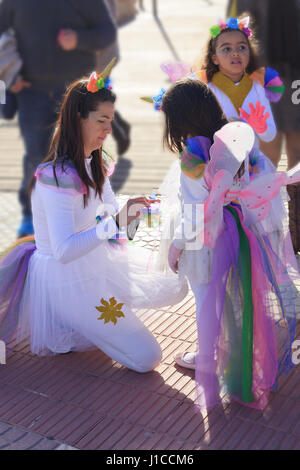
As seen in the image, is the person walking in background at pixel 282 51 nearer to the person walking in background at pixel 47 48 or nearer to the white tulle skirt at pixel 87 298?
the person walking in background at pixel 47 48

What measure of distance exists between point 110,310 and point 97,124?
868 millimetres

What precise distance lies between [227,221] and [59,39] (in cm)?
283

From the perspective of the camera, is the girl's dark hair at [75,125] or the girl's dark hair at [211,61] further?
the girl's dark hair at [211,61]

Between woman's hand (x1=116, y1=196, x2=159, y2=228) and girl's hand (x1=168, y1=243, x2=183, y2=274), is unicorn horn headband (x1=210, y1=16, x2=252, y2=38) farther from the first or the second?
girl's hand (x1=168, y1=243, x2=183, y2=274)

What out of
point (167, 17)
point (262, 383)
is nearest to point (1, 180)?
point (262, 383)

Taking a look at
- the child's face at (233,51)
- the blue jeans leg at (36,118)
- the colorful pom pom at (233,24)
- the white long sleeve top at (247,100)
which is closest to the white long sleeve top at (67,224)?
the white long sleeve top at (247,100)

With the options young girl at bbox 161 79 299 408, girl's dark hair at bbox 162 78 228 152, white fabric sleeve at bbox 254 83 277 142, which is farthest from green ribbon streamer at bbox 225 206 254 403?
white fabric sleeve at bbox 254 83 277 142

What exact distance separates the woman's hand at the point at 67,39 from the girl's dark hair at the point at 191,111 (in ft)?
8.11

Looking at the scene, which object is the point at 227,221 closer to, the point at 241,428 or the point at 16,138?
the point at 241,428

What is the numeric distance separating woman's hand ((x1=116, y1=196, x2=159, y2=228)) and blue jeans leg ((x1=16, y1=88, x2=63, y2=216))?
88.5 inches

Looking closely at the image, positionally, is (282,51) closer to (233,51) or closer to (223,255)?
(233,51)

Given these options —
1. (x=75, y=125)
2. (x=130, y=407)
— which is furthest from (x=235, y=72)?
(x=130, y=407)

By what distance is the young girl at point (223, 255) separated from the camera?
281cm

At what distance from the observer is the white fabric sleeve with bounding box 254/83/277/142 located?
3.85 metres
